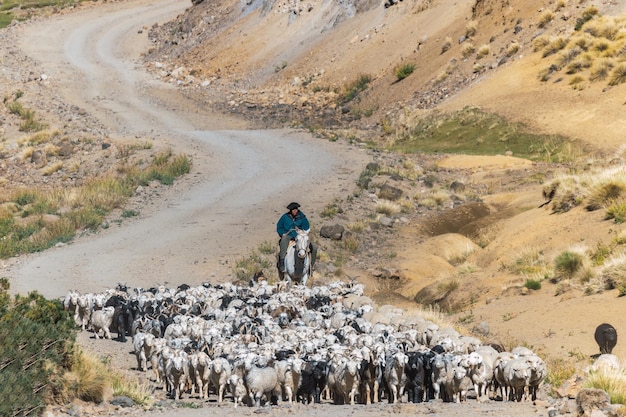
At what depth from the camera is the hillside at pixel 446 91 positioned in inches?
934

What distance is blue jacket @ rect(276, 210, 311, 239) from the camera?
23.9 meters

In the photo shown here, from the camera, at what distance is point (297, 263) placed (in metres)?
23.9

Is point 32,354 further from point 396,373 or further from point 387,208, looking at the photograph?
point 387,208

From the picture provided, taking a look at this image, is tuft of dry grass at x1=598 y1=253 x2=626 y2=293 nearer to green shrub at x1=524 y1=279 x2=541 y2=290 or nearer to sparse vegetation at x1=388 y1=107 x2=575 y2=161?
green shrub at x1=524 y1=279 x2=541 y2=290

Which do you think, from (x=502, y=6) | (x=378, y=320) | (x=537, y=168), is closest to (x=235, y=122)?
(x=502, y=6)

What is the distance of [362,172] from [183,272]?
13.4m

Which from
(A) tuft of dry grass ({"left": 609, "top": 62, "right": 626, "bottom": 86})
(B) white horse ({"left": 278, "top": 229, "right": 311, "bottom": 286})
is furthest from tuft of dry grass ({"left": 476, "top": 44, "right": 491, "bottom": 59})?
(B) white horse ({"left": 278, "top": 229, "right": 311, "bottom": 286})

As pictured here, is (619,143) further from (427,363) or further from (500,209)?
(427,363)

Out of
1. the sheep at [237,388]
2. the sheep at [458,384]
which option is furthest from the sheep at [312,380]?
the sheep at [458,384]

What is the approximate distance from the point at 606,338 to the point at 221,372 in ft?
20.5

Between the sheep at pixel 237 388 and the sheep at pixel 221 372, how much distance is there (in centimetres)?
27

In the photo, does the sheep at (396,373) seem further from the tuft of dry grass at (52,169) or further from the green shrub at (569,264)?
the tuft of dry grass at (52,169)

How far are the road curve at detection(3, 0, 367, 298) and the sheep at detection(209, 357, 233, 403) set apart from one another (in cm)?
1005

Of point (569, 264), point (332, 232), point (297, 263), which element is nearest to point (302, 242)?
point (297, 263)
